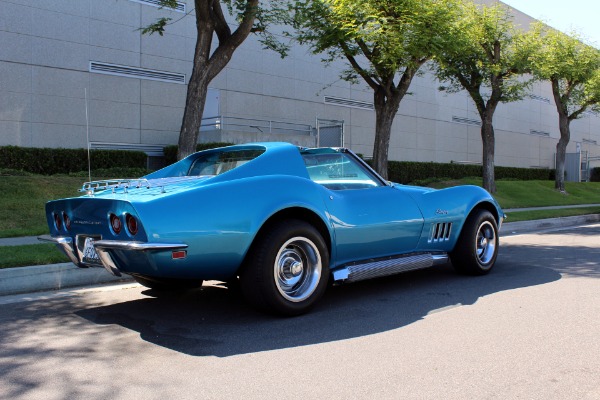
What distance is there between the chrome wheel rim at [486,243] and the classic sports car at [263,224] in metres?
0.57

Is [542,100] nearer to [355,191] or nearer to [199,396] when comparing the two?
[355,191]

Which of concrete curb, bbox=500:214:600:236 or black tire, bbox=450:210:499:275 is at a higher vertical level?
black tire, bbox=450:210:499:275

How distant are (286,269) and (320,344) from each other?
2.79ft

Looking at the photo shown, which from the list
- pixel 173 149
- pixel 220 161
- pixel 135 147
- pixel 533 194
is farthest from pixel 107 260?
pixel 533 194

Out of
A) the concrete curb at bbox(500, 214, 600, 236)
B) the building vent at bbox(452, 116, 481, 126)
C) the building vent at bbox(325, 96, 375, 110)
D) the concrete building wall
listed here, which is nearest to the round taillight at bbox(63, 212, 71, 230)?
the concrete curb at bbox(500, 214, 600, 236)

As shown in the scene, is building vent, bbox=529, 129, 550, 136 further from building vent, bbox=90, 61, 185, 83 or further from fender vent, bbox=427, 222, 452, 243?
fender vent, bbox=427, 222, 452, 243

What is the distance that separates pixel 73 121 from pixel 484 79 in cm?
1531

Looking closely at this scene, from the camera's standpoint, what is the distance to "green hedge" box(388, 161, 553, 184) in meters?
26.7

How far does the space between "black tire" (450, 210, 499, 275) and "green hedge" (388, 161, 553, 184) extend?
18825 millimetres

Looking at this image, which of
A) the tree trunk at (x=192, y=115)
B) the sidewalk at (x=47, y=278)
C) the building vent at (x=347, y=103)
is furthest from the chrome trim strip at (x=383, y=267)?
the building vent at (x=347, y=103)

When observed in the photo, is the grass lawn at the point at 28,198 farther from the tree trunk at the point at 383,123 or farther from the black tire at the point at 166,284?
the tree trunk at the point at 383,123

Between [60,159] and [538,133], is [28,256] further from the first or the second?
[538,133]

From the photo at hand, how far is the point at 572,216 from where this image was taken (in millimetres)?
16625

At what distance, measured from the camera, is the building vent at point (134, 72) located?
19062 millimetres
